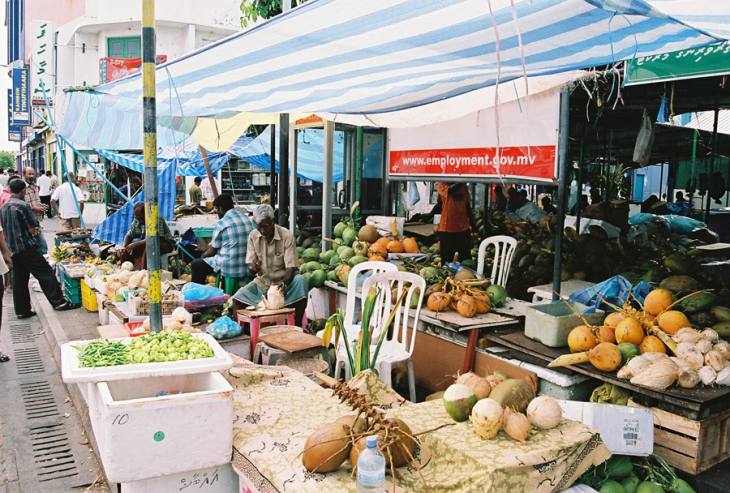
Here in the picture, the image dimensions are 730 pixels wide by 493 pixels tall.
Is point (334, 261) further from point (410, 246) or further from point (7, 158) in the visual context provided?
point (7, 158)

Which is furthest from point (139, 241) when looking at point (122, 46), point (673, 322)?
point (122, 46)

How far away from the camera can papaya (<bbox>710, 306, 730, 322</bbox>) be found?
4227 millimetres

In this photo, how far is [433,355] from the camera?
5555 mm

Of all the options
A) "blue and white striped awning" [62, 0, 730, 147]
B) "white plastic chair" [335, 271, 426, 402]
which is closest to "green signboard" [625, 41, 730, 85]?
"blue and white striped awning" [62, 0, 730, 147]

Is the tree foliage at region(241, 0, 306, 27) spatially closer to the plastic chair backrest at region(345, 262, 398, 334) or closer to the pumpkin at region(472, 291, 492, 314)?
the plastic chair backrest at region(345, 262, 398, 334)

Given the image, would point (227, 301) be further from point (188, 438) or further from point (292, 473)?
point (292, 473)

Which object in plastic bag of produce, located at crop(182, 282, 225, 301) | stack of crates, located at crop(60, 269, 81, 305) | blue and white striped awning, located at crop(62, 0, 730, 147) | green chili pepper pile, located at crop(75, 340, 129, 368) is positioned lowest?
stack of crates, located at crop(60, 269, 81, 305)

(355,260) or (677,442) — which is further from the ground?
(355,260)

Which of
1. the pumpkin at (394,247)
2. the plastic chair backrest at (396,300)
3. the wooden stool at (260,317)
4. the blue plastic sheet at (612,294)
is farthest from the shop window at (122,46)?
the blue plastic sheet at (612,294)

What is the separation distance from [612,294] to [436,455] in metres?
2.64

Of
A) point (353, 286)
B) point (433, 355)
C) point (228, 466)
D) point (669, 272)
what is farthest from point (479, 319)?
point (228, 466)

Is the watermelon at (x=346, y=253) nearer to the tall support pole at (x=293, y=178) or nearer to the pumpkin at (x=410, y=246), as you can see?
the pumpkin at (x=410, y=246)

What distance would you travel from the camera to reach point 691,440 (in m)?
3.45

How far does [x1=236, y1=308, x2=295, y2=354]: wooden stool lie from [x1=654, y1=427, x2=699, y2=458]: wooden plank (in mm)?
3597
